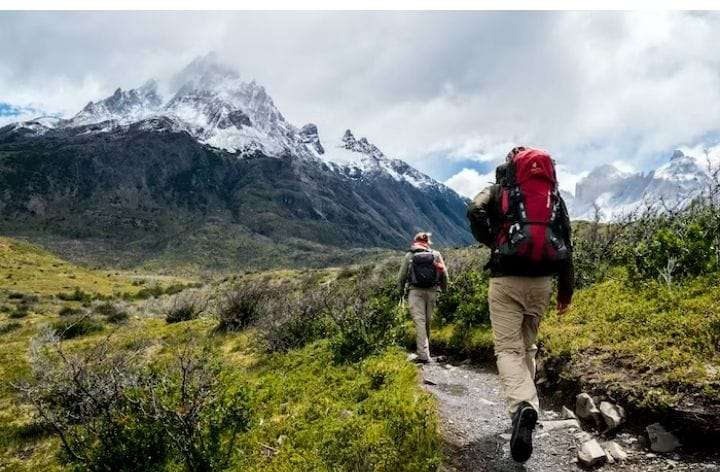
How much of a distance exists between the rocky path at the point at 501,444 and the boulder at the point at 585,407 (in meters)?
0.29

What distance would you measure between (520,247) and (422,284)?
5212 mm

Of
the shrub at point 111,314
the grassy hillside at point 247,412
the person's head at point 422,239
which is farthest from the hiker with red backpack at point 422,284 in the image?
the shrub at point 111,314

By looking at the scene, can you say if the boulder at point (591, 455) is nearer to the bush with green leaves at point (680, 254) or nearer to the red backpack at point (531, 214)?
the red backpack at point (531, 214)

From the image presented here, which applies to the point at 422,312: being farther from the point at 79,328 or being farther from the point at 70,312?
the point at 70,312

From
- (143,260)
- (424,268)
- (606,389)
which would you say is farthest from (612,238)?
(143,260)

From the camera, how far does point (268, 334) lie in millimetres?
13172

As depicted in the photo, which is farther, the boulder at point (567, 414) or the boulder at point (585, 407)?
the boulder at point (567, 414)

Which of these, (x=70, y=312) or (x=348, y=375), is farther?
(x=70, y=312)

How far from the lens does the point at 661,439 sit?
5543 millimetres

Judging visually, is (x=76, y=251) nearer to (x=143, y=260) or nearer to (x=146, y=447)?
(x=143, y=260)

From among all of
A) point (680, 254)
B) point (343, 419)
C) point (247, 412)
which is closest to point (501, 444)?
point (343, 419)

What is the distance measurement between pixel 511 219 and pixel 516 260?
459mm

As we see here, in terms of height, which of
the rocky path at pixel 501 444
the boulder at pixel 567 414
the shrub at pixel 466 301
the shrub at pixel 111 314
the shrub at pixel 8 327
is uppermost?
the shrub at pixel 466 301

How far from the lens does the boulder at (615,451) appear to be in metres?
5.48
